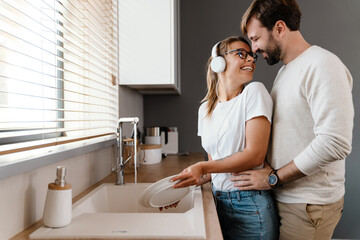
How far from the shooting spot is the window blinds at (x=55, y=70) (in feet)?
3.05

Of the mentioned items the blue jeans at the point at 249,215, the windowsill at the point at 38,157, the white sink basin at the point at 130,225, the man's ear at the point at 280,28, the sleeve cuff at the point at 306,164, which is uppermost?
the man's ear at the point at 280,28

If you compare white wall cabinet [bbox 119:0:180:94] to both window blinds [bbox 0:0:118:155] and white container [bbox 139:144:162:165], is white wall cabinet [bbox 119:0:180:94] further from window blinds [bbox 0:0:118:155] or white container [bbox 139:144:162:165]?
white container [bbox 139:144:162:165]

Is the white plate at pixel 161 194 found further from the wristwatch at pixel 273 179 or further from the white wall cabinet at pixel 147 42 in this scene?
the white wall cabinet at pixel 147 42

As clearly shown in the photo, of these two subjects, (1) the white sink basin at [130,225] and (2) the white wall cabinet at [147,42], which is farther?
(2) the white wall cabinet at [147,42]

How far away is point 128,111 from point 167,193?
1179 millimetres

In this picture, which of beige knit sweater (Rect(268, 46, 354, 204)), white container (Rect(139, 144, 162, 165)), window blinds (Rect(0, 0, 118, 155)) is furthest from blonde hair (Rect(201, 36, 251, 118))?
white container (Rect(139, 144, 162, 165))

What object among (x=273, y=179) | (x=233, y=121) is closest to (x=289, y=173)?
(x=273, y=179)

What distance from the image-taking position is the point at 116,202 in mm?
1425

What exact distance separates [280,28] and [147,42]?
92cm

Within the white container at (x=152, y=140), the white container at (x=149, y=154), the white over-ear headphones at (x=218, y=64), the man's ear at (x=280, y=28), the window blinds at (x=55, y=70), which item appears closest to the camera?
the window blinds at (x=55, y=70)

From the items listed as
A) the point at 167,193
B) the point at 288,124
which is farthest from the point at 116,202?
the point at 288,124

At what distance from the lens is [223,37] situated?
281 centimetres

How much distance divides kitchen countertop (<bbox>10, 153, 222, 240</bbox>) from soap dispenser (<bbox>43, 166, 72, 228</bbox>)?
8cm

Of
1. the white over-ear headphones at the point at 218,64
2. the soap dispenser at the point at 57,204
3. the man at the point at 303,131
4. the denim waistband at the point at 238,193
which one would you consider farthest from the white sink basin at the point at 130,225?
the white over-ear headphones at the point at 218,64
